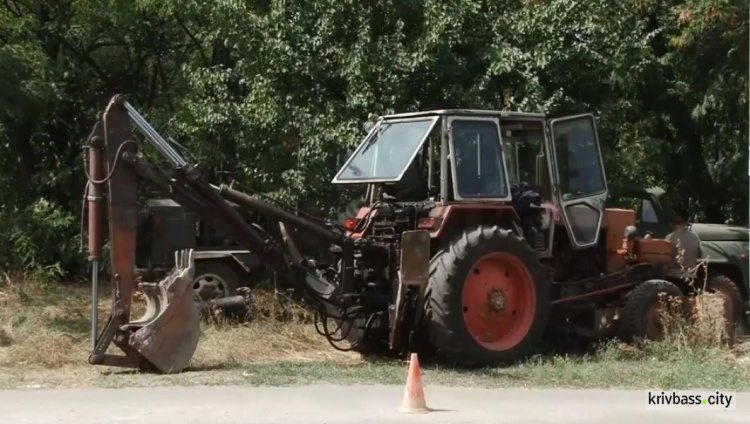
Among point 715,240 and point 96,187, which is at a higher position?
point 96,187

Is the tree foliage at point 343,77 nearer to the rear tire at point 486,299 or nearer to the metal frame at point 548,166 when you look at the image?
the metal frame at point 548,166

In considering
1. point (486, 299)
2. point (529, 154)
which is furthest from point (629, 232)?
point (486, 299)

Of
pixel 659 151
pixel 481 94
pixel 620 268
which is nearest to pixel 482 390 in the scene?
pixel 620 268

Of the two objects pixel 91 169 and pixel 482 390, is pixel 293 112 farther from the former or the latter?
pixel 482 390

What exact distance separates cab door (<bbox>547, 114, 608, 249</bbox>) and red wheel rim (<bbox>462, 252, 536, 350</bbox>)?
44.1 inches

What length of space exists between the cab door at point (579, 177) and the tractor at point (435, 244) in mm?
20

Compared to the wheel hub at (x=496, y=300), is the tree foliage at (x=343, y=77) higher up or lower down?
higher up

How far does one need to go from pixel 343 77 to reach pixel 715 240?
6.15 m

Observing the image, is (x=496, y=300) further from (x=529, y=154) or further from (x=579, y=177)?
(x=579, y=177)

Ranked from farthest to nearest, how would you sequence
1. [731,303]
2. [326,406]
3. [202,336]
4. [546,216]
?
[731,303], [202,336], [546,216], [326,406]

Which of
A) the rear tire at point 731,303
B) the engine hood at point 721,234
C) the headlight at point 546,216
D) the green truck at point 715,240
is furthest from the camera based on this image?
the engine hood at point 721,234

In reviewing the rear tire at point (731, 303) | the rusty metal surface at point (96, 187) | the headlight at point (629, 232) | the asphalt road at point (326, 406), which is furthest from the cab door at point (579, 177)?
the rusty metal surface at point (96, 187)

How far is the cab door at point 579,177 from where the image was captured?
538 inches

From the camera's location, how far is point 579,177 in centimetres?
1391
